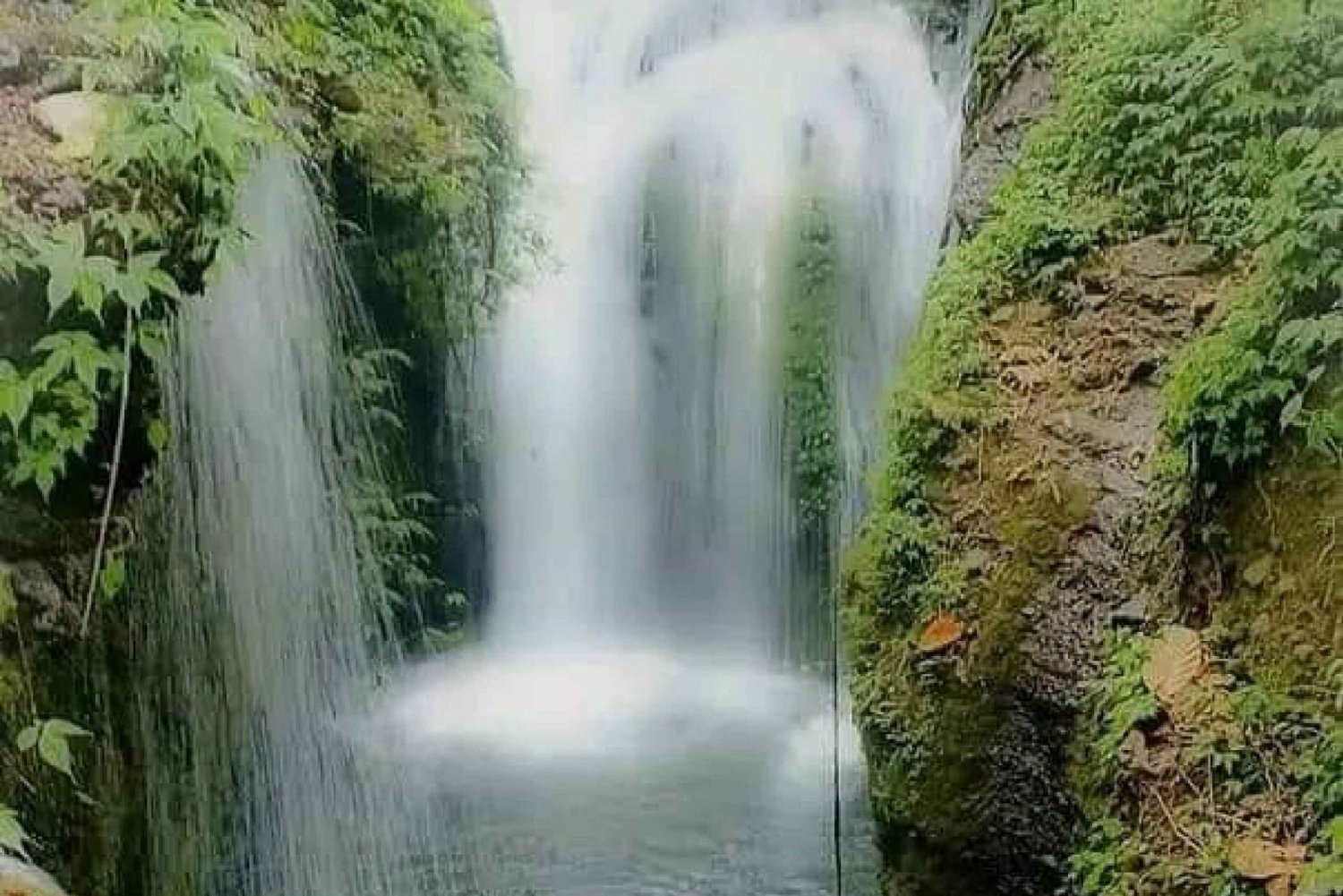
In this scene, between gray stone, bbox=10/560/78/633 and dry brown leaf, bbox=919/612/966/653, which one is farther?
dry brown leaf, bbox=919/612/966/653

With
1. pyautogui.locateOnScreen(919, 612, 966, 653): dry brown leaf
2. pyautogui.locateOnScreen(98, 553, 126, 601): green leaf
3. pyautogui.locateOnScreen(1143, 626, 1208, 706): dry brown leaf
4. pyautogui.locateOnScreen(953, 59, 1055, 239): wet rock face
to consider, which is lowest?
pyautogui.locateOnScreen(1143, 626, 1208, 706): dry brown leaf

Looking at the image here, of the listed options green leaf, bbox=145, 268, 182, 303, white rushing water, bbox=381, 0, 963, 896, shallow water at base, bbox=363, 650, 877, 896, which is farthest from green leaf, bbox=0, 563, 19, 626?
white rushing water, bbox=381, 0, 963, 896

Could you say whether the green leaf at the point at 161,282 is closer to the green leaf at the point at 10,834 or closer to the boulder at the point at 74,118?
the boulder at the point at 74,118

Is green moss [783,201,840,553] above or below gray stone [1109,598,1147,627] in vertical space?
above

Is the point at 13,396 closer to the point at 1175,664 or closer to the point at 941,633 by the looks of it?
the point at 941,633

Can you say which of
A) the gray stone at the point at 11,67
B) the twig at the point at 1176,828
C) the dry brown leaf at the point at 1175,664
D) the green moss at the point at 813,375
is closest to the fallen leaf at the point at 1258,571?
the dry brown leaf at the point at 1175,664

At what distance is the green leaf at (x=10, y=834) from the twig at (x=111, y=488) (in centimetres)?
71

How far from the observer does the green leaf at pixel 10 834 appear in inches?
103

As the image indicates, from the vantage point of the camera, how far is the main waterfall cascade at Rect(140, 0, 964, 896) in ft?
16.0

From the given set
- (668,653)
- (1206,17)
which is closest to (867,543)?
(1206,17)

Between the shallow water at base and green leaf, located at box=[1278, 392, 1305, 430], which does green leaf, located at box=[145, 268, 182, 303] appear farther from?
the shallow water at base

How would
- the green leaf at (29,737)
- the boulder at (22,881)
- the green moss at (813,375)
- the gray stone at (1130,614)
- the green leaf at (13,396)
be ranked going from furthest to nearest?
1. the green moss at (813,375)
2. the gray stone at (1130,614)
3. the green leaf at (13,396)
4. the green leaf at (29,737)
5. the boulder at (22,881)

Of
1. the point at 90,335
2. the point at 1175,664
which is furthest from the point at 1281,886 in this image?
the point at 90,335

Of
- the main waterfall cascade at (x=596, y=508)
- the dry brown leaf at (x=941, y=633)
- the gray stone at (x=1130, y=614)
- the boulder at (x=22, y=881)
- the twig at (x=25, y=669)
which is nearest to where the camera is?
the boulder at (x=22, y=881)
